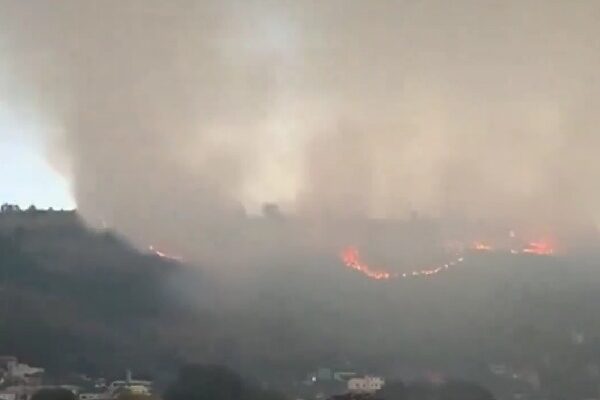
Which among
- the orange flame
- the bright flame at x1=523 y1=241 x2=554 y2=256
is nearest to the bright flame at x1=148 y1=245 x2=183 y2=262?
the orange flame

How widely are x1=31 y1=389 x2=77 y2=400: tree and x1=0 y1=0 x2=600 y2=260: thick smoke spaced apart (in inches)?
19.6

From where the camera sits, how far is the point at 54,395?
2.55m

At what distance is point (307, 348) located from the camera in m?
2.64

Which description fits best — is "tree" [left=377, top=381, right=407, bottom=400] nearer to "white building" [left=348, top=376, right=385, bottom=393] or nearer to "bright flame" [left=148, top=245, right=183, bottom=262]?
"white building" [left=348, top=376, right=385, bottom=393]

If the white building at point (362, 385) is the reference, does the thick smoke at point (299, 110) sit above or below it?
above

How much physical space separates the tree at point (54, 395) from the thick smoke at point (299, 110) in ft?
1.64

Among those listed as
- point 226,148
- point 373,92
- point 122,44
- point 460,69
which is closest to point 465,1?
point 460,69

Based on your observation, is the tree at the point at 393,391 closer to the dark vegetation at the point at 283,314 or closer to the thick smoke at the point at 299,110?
the dark vegetation at the point at 283,314

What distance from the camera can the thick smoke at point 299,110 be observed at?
8.98ft

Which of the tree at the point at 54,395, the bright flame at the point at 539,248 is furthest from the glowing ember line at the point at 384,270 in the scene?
the tree at the point at 54,395

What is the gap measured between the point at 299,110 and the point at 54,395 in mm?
1130

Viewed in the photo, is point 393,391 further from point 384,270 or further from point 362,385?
point 384,270

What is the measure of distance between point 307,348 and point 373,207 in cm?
48

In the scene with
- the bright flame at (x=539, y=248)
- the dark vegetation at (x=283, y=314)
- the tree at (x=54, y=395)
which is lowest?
the tree at (x=54, y=395)
